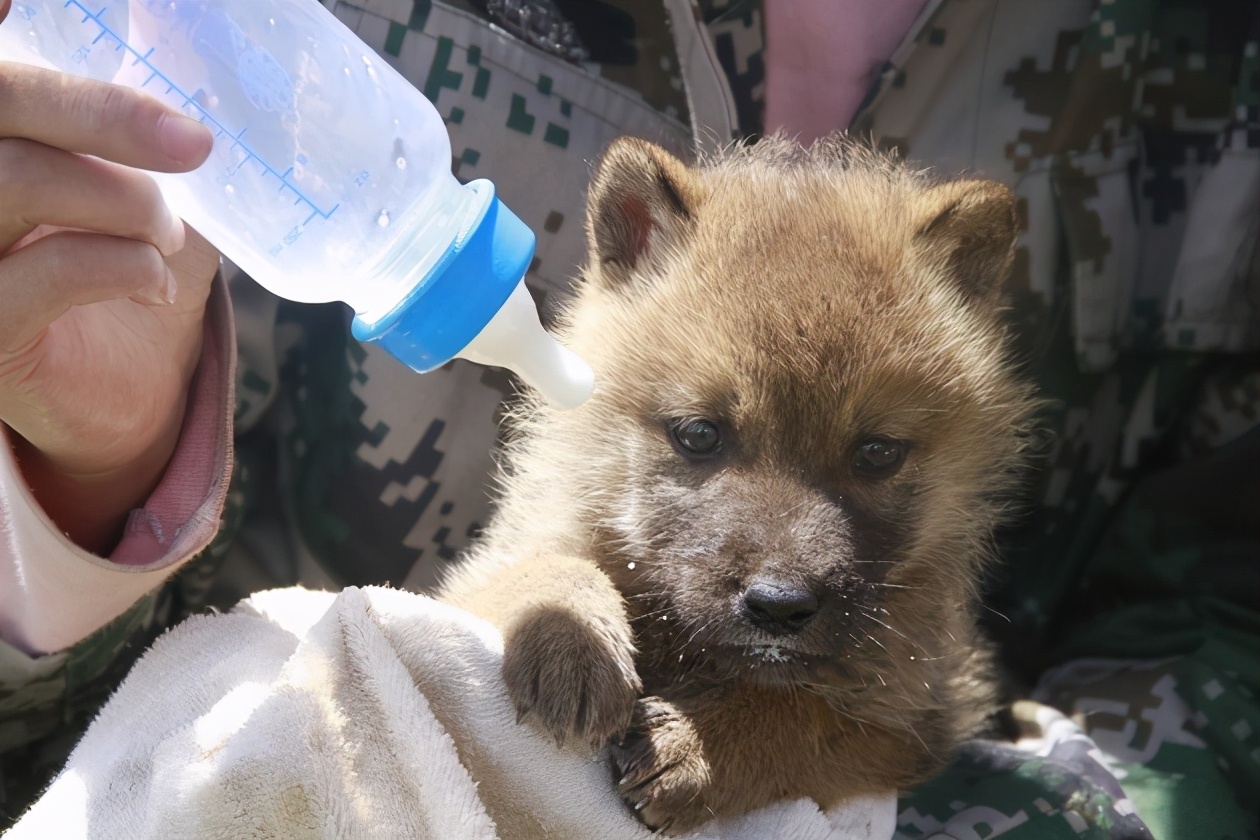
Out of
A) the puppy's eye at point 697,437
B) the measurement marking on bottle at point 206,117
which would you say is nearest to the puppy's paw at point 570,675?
the puppy's eye at point 697,437

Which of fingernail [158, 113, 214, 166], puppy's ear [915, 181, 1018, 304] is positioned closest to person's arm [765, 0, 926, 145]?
puppy's ear [915, 181, 1018, 304]

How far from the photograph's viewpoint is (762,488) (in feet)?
5.40

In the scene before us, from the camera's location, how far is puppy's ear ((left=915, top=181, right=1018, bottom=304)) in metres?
1.95

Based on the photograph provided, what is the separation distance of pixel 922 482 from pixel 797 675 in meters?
0.46

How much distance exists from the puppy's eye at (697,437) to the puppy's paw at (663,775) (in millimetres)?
482

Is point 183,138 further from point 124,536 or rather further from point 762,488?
point 762,488

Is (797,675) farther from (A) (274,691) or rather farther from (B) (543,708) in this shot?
(A) (274,691)

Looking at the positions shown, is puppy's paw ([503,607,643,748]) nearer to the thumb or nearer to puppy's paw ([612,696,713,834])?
puppy's paw ([612,696,713,834])

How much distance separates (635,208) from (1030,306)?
1010 mm

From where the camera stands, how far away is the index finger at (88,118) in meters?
1.17

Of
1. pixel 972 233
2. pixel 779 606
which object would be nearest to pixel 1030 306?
pixel 972 233

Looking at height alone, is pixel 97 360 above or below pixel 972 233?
below

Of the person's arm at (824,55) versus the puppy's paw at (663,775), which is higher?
the person's arm at (824,55)

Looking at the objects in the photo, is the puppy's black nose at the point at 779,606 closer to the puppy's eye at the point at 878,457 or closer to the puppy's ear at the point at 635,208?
the puppy's eye at the point at 878,457
